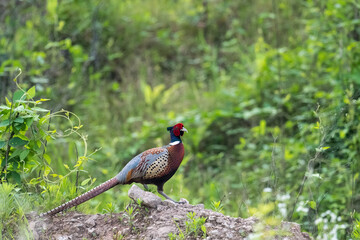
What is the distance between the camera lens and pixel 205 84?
8.41 meters

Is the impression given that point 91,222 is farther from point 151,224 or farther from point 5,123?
point 5,123

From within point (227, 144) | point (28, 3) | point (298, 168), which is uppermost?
point (28, 3)

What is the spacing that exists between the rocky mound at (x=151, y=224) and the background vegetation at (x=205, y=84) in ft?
2.83

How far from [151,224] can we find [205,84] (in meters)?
5.25

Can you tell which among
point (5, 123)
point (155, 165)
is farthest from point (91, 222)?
point (5, 123)

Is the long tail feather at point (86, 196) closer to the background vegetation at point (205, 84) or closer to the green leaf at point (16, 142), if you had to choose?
the green leaf at point (16, 142)

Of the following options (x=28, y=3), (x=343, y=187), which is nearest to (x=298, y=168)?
(x=343, y=187)

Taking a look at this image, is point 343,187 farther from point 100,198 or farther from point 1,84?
point 1,84

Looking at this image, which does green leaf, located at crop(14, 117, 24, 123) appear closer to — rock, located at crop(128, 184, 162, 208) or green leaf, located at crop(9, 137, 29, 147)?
green leaf, located at crop(9, 137, 29, 147)

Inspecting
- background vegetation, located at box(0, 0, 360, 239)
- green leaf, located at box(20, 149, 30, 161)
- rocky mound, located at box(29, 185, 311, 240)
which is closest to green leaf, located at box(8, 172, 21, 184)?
green leaf, located at box(20, 149, 30, 161)

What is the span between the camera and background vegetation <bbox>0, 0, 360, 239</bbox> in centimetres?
564

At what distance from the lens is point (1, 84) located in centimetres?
717

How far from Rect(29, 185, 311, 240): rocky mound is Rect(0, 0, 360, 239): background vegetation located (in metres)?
0.86

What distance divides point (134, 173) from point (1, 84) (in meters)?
4.38
